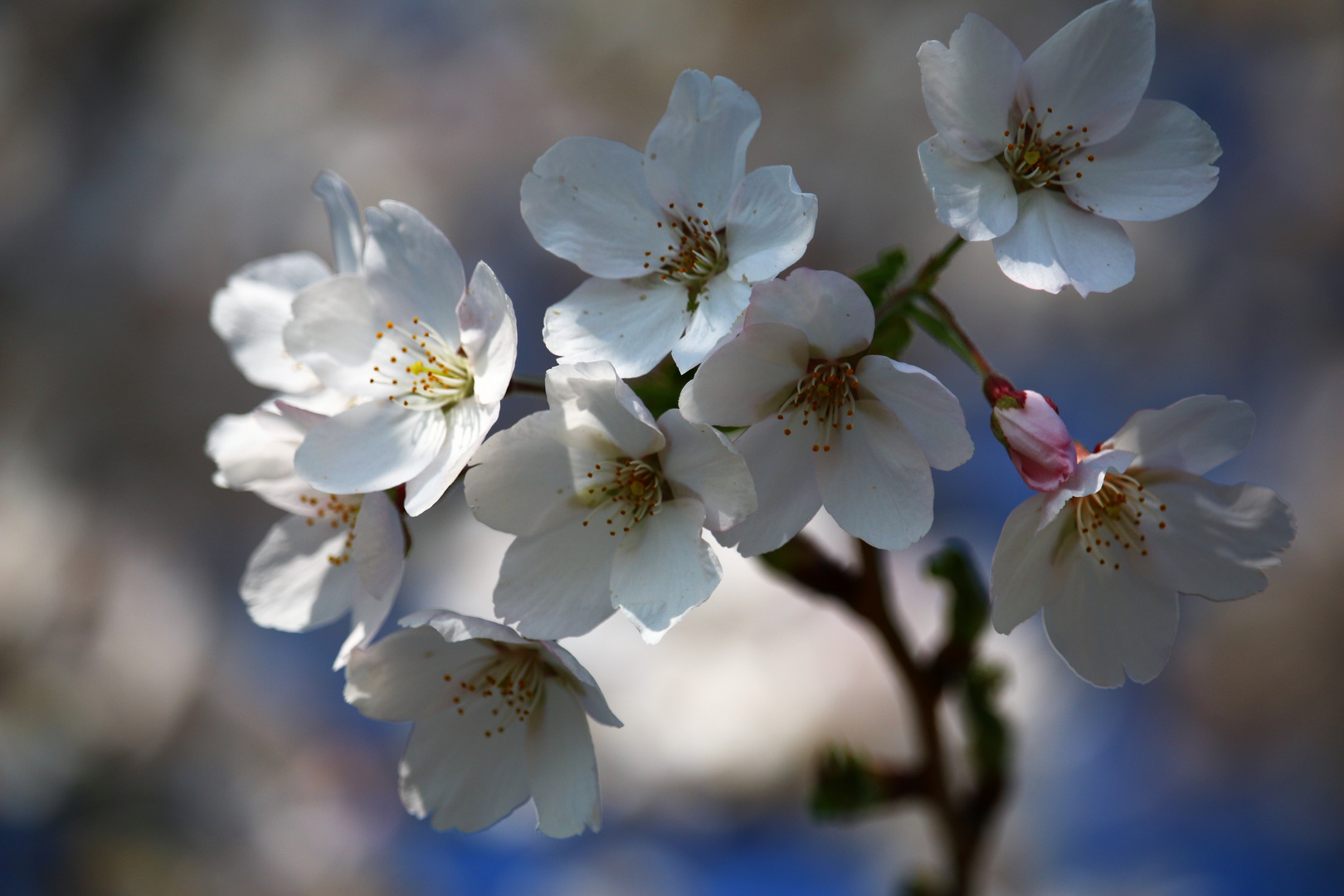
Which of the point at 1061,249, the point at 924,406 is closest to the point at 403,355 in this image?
the point at 924,406

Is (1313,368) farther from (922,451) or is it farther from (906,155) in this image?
(922,451)

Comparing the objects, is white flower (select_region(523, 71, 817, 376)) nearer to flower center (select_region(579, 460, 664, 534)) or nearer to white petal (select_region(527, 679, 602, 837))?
flower center (select_region(579, 460, 664, 534))

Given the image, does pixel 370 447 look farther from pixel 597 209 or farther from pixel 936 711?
Result: pixel 936 711

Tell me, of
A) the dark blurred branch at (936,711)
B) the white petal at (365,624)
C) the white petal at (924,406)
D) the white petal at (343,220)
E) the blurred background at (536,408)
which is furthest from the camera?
the blurred background at (536,408)

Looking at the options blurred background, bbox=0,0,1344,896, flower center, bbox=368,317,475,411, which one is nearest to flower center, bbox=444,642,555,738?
flower center, bbox=368,317,475,411

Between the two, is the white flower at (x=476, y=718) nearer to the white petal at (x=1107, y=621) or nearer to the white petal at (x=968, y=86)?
the white petal at (x=1107, y=621)

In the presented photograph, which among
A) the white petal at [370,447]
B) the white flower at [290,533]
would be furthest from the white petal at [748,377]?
the white flower at [290,533]
